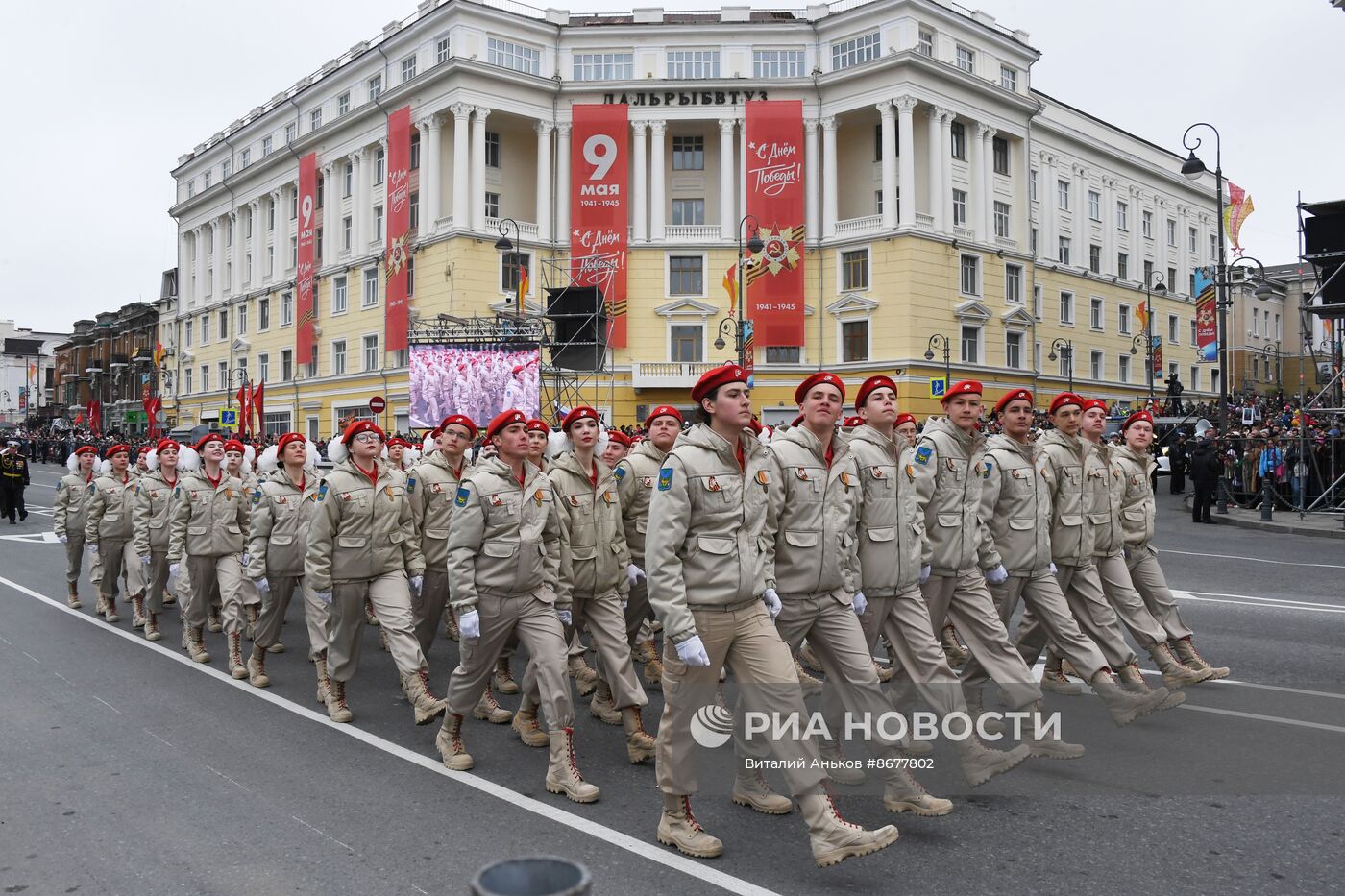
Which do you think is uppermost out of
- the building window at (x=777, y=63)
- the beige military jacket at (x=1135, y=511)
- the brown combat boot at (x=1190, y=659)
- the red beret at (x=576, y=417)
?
the building window at (x=777, y=63)

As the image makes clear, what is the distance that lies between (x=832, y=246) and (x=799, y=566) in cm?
4166

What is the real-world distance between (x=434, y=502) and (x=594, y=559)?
2.49 metres

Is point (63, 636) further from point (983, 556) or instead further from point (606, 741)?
point (983, 556)

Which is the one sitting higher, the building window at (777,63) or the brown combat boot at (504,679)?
the building window at (777,63)

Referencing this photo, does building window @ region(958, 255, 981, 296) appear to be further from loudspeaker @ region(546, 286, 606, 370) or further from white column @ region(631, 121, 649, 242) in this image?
loudspeaker @ region(546, 286, 606, 370)

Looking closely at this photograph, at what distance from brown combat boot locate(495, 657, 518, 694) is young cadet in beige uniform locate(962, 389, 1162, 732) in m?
3.58

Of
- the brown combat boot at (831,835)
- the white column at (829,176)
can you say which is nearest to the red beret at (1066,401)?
the brown combat boot at (831,835)

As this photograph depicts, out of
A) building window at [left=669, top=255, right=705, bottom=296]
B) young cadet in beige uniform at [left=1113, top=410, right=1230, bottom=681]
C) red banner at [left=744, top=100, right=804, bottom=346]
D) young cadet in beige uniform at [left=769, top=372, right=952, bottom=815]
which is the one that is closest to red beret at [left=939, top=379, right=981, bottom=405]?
young cadet in beige uniform at [left=769, top=372, right=952, bottom=815]

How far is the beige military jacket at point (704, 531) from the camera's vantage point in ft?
15.1

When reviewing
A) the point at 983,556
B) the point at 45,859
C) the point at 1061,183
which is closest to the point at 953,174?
the point at 1061,183

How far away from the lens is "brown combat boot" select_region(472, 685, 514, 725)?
274 inches

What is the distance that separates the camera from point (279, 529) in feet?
28.0

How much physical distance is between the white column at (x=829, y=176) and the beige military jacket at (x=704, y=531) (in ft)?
137

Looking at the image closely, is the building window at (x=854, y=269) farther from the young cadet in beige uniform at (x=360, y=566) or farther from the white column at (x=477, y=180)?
the young cadet in beige uniform at (x=360, y=566)
